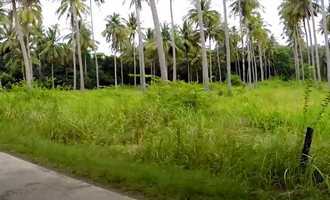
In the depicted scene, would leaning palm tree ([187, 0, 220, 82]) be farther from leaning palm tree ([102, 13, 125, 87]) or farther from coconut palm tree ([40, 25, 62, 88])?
coconut palm tree ([40, 25, 62, 88])

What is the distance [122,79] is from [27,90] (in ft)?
202

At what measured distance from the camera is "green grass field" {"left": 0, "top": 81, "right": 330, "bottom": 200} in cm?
630

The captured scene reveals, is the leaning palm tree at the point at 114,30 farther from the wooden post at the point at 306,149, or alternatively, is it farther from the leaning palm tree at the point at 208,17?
the wooden post at the point at 306,149

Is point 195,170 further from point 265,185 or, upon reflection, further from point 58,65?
point 58,65

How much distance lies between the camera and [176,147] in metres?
8.28

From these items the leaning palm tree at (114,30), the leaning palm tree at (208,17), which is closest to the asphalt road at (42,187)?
the leaning palm tree at (208,17)

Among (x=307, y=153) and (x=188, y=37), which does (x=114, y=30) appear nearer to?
(x=188, y=37)

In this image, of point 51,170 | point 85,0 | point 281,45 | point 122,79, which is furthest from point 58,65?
point 51,170

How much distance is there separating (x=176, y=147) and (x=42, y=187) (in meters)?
2.55

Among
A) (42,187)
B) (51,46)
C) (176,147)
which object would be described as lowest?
(42,187)

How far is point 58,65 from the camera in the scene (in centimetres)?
7688

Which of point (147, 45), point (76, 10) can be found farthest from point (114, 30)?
point (76, 10)

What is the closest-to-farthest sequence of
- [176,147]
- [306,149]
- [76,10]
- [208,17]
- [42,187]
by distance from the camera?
[306,149], [42,187], [176,147], [76,10], [208,17]

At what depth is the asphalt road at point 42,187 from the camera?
625cm
